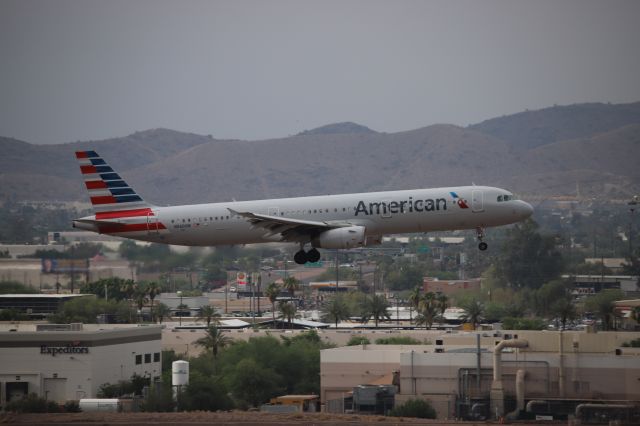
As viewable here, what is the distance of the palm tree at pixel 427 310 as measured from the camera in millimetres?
136113

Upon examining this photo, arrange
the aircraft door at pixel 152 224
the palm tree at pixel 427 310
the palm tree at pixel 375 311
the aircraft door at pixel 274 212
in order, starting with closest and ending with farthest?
the aircraft door at pixel 274 212
the aircraft door at pixel 152 224
the palm tree at pixel 427 310
the palm tree at pixel 375 311

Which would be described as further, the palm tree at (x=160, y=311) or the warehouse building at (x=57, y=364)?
the palm tree at (x=160, y=311)

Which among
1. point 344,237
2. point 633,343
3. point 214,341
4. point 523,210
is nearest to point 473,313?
point 214,341

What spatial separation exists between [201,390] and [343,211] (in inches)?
592

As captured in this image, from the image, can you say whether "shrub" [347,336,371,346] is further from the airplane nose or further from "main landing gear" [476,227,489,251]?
the airplane nose

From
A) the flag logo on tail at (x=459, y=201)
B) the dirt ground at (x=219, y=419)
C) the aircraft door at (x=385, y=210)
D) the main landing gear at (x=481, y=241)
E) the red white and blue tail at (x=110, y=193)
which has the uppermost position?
the red white and blue tail at (x=110, y=193)

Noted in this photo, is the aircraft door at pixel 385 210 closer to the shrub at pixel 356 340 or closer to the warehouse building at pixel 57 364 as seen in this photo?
the warehouse building at pixel 57 364

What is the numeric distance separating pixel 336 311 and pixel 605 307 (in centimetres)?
2942

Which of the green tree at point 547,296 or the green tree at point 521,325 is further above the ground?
the green tree at point 547,296

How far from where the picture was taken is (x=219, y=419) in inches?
2457

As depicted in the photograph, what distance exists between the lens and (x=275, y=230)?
75.0 meters

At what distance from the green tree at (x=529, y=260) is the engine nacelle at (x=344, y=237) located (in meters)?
111

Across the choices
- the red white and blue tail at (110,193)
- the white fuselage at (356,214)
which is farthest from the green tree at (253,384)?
the red white and blue tail at (110,193)

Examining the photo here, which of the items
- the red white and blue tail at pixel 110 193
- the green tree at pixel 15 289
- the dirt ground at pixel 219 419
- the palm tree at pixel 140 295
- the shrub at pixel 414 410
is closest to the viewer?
the dirt ground at pixel 219 419
